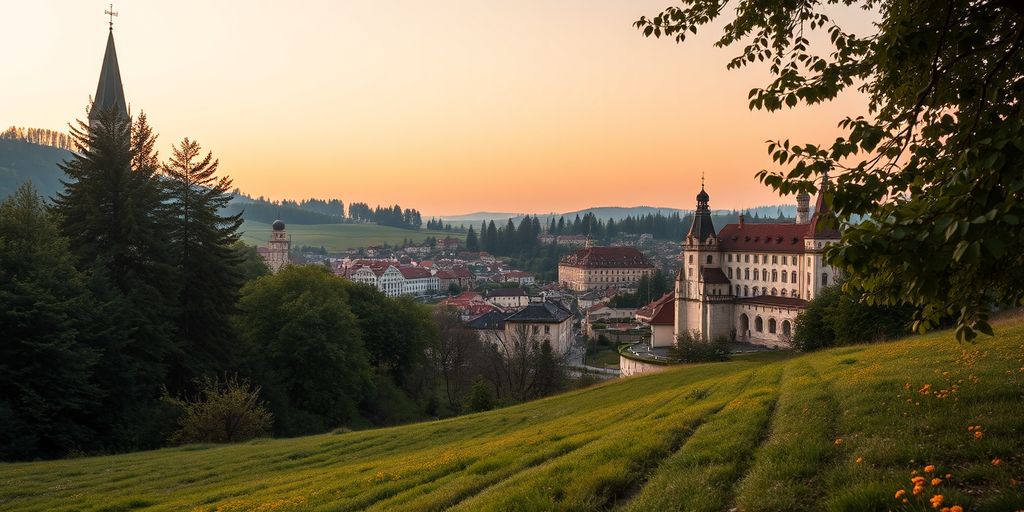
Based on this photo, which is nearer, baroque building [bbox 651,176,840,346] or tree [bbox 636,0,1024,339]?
tree [bbox 636,0,1024,339]

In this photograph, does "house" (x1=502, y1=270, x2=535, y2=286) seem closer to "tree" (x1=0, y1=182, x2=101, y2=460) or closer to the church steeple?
the church steeple

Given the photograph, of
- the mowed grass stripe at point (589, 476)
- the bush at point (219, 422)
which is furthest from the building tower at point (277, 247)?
the mowed grass stripe at point (589, 476)

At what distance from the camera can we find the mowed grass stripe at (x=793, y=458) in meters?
6.82

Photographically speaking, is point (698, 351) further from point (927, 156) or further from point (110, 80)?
point (110, 80)

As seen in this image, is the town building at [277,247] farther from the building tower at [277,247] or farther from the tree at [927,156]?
the tree at [927,156]

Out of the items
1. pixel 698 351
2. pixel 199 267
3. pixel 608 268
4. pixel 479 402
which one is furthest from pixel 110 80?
pixel 608 268

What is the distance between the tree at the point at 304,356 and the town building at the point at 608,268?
12105 centimetres

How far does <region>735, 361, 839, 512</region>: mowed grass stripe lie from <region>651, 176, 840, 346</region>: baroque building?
178 ft

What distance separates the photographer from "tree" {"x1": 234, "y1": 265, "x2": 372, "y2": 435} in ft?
119

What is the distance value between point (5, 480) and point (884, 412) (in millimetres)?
18427

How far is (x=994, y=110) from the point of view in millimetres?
6934

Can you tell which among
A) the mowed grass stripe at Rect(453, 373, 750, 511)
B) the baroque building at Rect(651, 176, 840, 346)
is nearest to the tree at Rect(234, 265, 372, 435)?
the mowed grass stripe at Rect(453, 373, 750, 511)

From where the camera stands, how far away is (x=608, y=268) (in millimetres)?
160125

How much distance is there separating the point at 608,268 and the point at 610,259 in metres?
2.55
